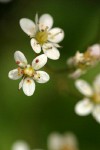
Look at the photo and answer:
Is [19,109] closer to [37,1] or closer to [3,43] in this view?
[3,43]

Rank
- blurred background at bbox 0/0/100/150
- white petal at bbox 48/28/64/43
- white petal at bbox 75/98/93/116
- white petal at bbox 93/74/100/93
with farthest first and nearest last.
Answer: blurred background at bbox 0/0/100/150
white petal at bbox 93/74/100/93
white petal at bbox 75/98/93/116
white petal at bbox 48/28/64/43

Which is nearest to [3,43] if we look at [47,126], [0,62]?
[0,62]

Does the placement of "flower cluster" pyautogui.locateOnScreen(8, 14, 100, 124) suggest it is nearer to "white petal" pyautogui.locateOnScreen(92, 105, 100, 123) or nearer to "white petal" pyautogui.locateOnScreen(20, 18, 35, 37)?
"white petal" pyautogui.locateOnScreen(20, 18, 35, 37)

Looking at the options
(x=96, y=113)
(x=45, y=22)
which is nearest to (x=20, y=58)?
(x=45, y=22)

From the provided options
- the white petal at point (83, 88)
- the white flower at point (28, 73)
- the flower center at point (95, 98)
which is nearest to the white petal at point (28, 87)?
the white flower at point (28, 73)

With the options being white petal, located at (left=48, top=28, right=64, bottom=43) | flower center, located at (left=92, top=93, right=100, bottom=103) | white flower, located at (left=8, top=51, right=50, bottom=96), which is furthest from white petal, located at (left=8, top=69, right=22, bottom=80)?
flower center, located at (left=92, top=93, right=100, bottom=103)

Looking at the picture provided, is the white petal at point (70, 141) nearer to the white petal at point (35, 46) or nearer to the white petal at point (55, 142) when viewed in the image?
the white petal at point (55, 142)

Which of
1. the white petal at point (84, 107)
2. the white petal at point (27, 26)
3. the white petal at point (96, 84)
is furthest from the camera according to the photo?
the white petal at point (96, 84)
